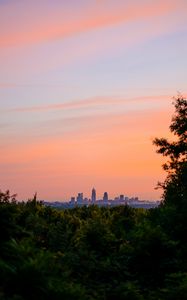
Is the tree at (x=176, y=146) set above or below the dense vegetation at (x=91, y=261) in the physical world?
above

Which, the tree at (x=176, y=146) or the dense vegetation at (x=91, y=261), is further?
the tree at (x=176, y=146)

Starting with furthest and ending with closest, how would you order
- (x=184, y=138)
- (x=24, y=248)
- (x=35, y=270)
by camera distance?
(x=184, y=138), (x=24, y=248), (x=35, y=270)

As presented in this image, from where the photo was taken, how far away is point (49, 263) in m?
12.6

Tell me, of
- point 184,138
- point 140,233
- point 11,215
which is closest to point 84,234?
point 140,233

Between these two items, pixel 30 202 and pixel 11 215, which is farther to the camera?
pixel 30 202

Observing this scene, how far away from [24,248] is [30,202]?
21523mm

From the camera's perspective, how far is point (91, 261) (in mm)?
17484

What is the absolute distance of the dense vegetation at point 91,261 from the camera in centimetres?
1156

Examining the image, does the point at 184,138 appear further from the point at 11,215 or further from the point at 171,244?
the point at 11,215

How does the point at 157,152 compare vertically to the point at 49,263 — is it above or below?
above

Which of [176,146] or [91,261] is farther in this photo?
[176,146]

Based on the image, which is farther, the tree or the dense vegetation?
the tree

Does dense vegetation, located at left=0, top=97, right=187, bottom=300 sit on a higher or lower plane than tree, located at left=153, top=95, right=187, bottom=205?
lower

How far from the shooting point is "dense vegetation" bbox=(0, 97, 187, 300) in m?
11.6
